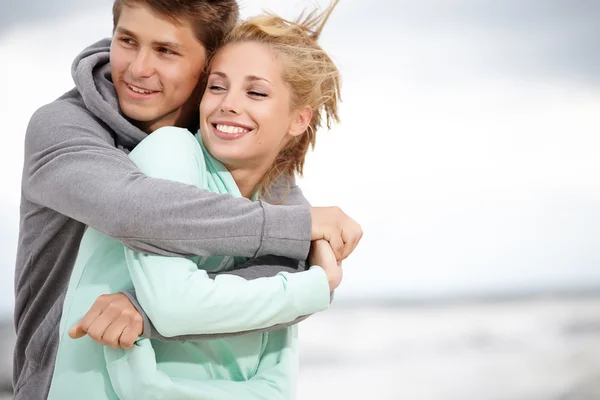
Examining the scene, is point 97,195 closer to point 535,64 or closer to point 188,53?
point 188,53

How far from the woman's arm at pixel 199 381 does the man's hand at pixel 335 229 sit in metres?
0.21

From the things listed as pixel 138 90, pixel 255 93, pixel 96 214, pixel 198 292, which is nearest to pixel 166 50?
pixel 138 90

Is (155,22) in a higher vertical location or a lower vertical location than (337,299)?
higher

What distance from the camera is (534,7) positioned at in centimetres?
581

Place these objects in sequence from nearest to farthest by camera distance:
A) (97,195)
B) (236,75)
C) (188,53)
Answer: (97,195) < (236,75) < (188,53)

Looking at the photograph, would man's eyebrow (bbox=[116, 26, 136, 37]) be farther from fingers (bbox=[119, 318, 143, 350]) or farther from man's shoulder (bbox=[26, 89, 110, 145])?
fingers (bbox=[119, 318, 143, 350])

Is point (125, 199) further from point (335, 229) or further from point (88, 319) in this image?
point (335, 229)

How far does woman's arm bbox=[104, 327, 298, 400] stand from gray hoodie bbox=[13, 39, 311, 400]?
2.5 inches

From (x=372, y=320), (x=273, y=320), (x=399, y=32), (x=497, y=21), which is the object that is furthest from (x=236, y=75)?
(x=497, y=21)

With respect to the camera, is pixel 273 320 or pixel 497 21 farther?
pixel 497 21

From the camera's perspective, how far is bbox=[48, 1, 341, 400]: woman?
143 centimetres

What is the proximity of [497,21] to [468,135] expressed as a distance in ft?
2.95

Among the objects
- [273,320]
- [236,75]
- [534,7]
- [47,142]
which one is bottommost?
[273,320]

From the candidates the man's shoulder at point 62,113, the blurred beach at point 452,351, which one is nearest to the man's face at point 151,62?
the man's shoulder at point 62,113
